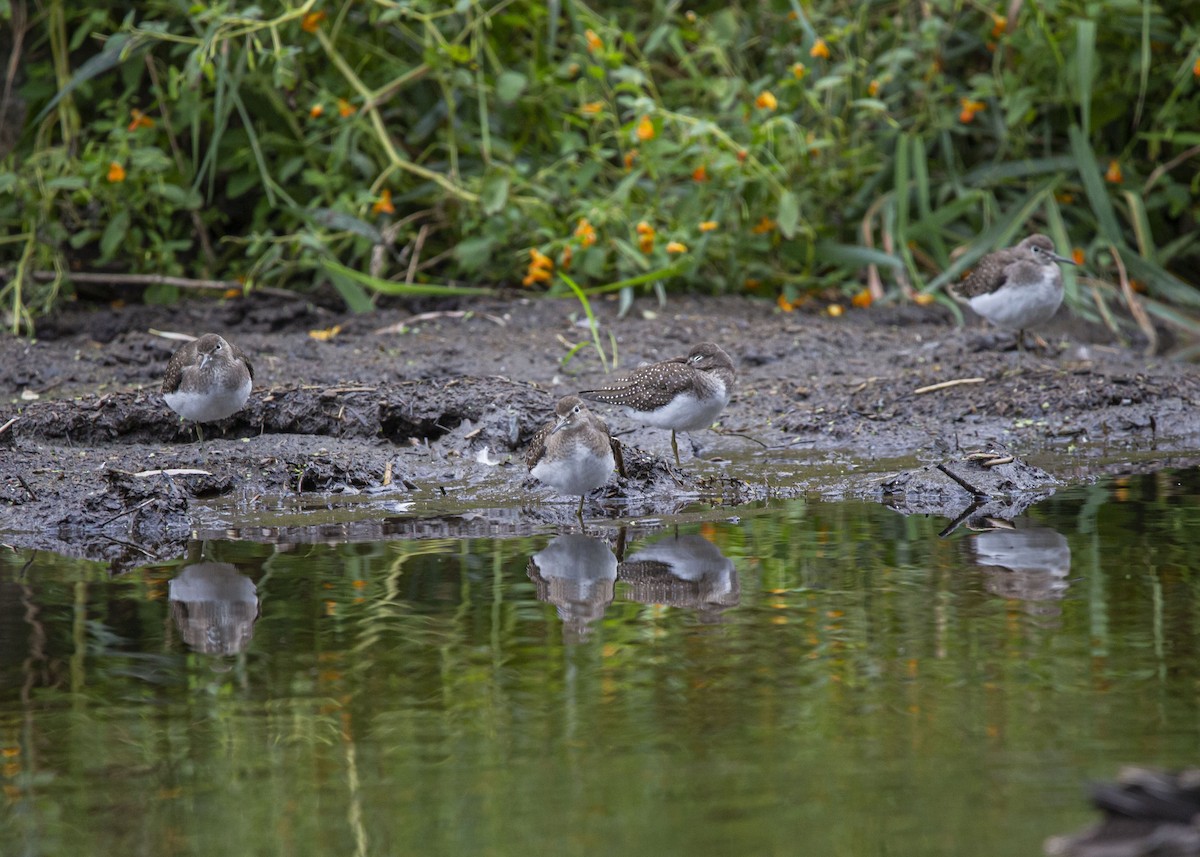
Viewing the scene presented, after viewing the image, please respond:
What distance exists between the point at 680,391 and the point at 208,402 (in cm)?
259

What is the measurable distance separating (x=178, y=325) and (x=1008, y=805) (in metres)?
8.52

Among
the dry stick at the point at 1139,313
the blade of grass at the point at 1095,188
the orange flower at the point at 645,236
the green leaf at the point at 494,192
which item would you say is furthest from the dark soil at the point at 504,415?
the blade of grass at the point at 1095,188

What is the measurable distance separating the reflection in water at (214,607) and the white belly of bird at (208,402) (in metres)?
1.86

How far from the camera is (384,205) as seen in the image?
443 inches

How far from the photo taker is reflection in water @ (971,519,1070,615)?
5680 millimetres

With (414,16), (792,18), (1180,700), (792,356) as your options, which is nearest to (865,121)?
(792,18)

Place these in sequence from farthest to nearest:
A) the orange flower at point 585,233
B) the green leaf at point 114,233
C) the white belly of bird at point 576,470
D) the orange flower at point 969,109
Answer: the orange flower at point 969,109 < the green leaf at point 114,233 < the orange flower at point 585,233 < the white belly of bird at point 576,470

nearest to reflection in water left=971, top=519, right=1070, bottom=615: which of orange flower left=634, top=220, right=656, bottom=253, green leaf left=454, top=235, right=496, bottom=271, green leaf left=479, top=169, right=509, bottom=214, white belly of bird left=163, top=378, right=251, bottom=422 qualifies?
white belly of bird left=163, top=378, right=251, bottom=422

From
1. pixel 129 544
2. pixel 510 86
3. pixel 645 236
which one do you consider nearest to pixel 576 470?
pixel 129 544

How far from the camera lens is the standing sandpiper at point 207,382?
8.09 metres

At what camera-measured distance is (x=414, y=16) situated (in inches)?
430

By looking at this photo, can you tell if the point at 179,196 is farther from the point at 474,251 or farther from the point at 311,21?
the point at 474,251

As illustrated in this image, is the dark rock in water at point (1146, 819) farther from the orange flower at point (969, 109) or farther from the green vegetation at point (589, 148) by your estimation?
the orange flower at point (969, 109)

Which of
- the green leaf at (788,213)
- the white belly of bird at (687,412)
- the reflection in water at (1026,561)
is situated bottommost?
the reflection in water at (1026,561)
